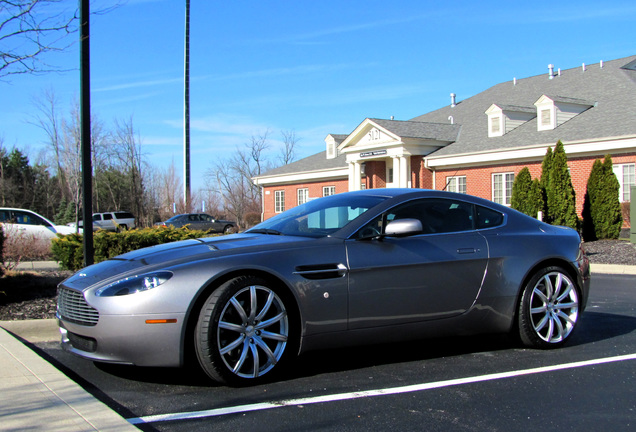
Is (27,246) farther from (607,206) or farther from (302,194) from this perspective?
(302,194)

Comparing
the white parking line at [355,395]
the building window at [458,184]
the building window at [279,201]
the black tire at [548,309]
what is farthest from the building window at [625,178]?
the building window at [279,201]

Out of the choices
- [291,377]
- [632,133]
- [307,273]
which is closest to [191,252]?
[307,273]

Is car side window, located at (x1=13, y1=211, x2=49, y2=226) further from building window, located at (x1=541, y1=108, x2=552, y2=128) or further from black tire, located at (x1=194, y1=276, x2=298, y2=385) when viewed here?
building window, located at (x1=541, y1=108, x2=552, y2=128)

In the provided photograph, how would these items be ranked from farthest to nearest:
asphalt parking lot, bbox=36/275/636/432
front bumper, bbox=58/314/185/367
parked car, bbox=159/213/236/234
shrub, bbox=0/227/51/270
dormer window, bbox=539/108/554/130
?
parked car, bbox=159/213/236/234 < dormer window, bbox=539/108/554/130 < shrub, bbox=0/227/51/270 < front bumper, bbox=58/314/185/367 < asphalt parking lot, bbox=36/275/636/432

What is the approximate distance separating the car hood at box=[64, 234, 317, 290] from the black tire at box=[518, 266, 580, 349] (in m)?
2.14

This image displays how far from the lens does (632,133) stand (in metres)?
21.5

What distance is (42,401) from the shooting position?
370 centimetres

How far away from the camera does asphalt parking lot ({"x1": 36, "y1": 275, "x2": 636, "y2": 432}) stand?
3.63m

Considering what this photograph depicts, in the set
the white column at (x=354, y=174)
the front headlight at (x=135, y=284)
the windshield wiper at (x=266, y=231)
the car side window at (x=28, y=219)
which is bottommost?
the front headlight at (x=135, y=284)

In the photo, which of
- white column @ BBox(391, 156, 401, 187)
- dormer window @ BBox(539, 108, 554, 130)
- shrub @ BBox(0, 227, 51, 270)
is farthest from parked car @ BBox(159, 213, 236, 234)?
shrub @ BBox(0, 227, 51, 270)

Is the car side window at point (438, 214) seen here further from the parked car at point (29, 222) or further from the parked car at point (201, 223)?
the parked car at point (201, 223)

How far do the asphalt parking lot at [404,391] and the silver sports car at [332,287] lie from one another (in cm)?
26

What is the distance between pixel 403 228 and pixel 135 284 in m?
2.11

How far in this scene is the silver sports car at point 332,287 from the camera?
414 centimetres
